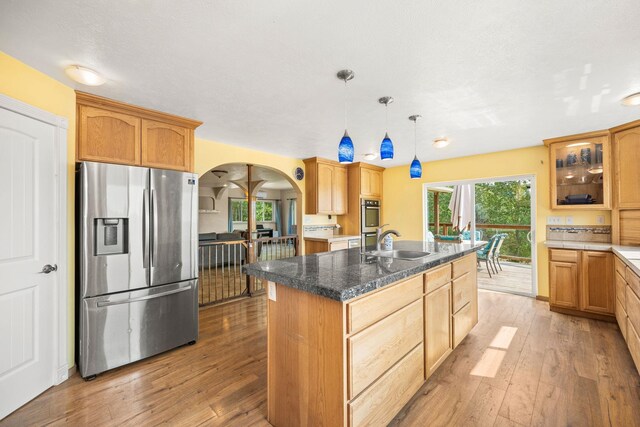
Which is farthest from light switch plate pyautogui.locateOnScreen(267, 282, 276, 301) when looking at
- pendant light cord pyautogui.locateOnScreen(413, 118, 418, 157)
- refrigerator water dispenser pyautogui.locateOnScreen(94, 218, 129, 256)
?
pendant light cord pyautogui.locateOnScreen(413, 118, 418, 157)

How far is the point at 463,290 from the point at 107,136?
356 cm

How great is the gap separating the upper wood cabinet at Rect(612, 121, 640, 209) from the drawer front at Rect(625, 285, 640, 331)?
1.52 metres

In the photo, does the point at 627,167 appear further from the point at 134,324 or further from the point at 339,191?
the point at 134,324

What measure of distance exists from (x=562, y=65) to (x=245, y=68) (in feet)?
7.23

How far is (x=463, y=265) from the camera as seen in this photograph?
8.84ft

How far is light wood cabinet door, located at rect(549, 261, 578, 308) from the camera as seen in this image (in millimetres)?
3447

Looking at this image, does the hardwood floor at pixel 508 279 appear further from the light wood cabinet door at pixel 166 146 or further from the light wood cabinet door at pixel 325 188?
the light wood cabinet door at pixel 166 146

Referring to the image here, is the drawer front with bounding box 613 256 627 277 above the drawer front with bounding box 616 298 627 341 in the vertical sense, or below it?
above

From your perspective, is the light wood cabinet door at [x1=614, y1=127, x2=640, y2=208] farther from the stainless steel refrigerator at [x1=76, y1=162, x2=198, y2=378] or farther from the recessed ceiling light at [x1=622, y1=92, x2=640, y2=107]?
the stainless steel refrigerator at [x1=76, y1=162, x2=198, y2=378]

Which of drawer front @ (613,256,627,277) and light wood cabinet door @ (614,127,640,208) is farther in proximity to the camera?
light wood cabinet door @ (614,127,640,208)

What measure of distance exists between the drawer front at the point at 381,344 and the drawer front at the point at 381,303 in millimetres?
39

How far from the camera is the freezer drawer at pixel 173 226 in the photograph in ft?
8.32

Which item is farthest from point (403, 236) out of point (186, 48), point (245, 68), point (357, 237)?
point (186, 48)

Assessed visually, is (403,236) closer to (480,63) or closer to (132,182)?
(480,63)
